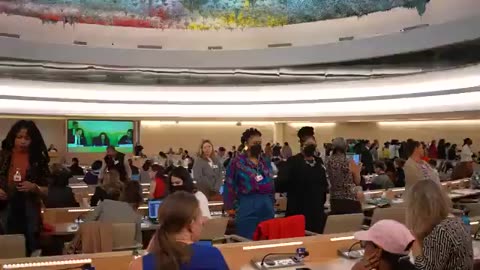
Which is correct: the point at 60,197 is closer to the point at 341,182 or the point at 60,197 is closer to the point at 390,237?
the point at 341,182

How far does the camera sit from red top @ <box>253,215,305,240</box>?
496 cm

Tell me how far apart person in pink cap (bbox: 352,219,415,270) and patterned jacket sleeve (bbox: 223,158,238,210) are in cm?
294

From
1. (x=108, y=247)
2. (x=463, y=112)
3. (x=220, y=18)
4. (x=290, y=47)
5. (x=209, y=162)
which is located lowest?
(x=108, y=247)

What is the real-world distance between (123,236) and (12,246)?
114 cm

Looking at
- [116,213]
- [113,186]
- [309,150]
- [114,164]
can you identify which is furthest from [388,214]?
[114,164]

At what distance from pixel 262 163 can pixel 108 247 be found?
169cm

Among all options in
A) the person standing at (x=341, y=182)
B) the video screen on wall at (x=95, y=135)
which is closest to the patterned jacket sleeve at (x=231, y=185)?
the person standing at (x=341, y=182)

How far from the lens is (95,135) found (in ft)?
56.5

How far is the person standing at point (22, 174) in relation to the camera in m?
4.90

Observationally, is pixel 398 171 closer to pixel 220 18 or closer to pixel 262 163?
pixel 262 163

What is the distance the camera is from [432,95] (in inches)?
511

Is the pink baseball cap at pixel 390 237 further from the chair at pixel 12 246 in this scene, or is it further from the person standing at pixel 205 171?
the person standing at pixel 205 171

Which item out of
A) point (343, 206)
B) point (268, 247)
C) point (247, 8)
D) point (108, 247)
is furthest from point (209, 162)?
point (247, 8)

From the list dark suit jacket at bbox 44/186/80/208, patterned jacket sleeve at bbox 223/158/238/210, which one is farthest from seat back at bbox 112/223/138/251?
dark suit jacket at bbox 44/186/80/208
